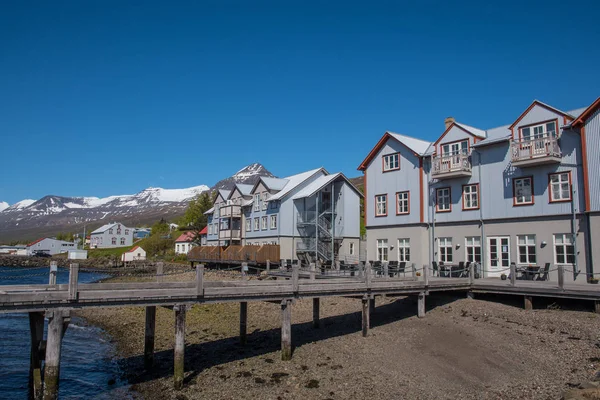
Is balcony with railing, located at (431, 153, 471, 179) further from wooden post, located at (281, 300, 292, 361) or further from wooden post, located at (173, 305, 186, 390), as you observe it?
wooden post, located at (173, 305, 186, 390)

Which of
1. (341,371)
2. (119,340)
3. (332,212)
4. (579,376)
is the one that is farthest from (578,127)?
(119,340)

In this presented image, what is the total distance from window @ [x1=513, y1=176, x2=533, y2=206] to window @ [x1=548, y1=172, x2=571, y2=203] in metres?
1.17

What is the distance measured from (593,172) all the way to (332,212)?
→ 24388 millimetres

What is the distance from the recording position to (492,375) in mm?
14578

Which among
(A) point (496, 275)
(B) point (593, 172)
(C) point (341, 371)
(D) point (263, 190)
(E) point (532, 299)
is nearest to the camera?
(C) point (341, 371)

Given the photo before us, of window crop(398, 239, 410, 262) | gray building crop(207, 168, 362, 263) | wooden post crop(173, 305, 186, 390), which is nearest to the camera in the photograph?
wooden post crop(173, 305, 186, 390)

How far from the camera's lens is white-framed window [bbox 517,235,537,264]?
88.8ft

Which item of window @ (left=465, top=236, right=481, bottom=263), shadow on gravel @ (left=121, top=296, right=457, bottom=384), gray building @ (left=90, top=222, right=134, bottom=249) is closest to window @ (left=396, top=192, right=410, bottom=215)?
window @ (left=465, top=236, right=481, bottom=263)

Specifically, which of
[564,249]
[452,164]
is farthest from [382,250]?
[564,249]

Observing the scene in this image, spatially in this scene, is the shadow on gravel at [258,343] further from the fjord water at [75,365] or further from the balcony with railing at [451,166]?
the balcony with railing at [451,166]

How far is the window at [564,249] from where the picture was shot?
25.3 meters

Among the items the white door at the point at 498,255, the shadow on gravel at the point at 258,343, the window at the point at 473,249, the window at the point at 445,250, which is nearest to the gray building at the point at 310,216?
the window at the point at 445,250

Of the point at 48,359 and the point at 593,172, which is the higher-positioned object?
the point at 593,172

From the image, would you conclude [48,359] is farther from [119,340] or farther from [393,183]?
[393,183]
